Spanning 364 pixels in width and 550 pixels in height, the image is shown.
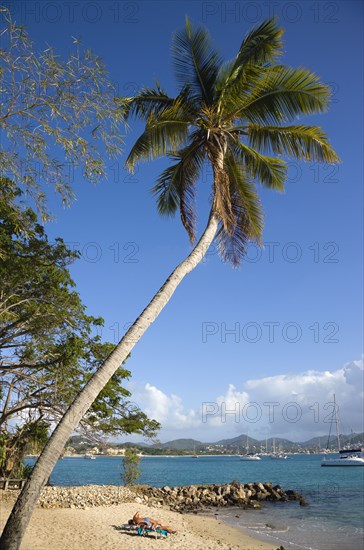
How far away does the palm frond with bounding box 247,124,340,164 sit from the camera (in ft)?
34.7

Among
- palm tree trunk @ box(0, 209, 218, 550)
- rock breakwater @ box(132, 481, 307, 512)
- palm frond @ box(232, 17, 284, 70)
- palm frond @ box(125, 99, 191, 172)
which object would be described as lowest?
rock breakwater @ box(132, 481, 307, 512)

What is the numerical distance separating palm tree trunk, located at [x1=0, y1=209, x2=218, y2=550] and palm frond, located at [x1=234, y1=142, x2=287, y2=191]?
12.0 ft

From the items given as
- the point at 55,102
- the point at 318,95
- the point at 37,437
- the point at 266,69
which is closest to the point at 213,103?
the point at 266,69

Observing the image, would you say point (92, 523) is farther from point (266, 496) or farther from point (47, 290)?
point (266, 496)

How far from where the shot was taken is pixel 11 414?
1836cm

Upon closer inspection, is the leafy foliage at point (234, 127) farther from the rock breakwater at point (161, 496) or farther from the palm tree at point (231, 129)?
the rock breakwater at point (161, 496)

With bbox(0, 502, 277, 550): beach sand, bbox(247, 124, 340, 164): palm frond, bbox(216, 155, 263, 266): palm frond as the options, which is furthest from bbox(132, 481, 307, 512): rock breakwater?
bbox(247, 124, 340, 164): palm frond

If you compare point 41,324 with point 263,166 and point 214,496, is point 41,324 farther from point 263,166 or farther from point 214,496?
point 214,496

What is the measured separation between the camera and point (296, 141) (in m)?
10.7

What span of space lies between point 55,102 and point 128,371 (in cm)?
1656

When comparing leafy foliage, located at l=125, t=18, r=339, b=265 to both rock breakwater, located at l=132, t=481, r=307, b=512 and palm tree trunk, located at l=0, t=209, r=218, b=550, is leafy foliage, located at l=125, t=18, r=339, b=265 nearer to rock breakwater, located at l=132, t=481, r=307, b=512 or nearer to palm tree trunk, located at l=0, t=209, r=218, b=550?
palm tree trunk, located at l=0, t=209, r=218, b=550

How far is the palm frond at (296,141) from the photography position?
1058 cm

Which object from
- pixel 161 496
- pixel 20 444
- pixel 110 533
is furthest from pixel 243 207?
pixel 161 496

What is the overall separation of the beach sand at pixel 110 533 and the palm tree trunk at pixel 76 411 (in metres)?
6.88
